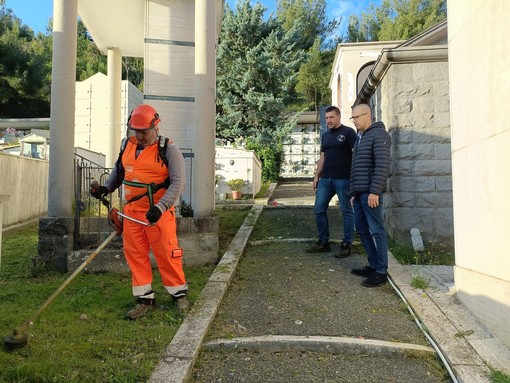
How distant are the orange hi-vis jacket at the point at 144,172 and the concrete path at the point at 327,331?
1.03 metres

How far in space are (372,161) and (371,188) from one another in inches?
12.7

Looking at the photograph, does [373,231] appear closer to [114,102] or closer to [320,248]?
[320,248]

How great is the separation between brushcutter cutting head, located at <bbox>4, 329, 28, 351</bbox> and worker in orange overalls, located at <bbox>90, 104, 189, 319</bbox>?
2.70ft

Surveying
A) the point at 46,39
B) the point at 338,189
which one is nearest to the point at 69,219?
the point at 338,189

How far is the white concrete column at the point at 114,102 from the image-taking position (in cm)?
893

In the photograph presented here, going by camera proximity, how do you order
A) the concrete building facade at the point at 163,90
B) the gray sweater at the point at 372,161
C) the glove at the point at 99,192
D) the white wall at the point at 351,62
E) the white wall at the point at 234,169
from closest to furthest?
the glove at the point at 99,192
the gray sweater at the point at 372,161
the concrete building facade at the point at 163,90
the white wall at the point at 234,169
the white wall at the point at 351,62

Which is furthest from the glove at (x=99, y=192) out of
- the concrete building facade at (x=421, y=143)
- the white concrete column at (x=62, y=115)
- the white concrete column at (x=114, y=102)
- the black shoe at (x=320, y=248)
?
the white concrete column at (x=114, y=102)

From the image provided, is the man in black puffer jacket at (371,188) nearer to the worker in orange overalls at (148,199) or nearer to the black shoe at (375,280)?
the black shoe at (375,280)

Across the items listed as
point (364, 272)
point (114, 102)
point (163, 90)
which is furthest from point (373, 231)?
point (114, 102)

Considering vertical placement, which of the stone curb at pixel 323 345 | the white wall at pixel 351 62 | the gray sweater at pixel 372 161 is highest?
the white wall at pixel 351 62

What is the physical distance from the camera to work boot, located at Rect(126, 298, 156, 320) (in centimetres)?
340

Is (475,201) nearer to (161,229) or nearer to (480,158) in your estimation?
(480,158)

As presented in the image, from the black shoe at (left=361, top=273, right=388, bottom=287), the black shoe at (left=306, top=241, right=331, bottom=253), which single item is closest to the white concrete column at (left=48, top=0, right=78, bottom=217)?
the black shoe at (left=306, top=241, right=331, bottom=253)

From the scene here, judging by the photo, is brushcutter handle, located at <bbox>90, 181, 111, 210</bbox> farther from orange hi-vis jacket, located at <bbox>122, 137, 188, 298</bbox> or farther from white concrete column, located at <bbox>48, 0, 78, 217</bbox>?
white concrete column, located at <bbox>48, 0, 78, 217</bbox>
